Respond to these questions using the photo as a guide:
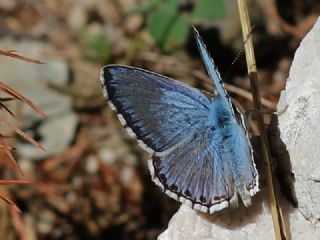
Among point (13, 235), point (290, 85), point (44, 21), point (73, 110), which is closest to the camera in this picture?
point (290, 85)

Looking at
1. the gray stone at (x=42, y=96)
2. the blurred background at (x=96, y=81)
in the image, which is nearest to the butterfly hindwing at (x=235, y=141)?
the blurred background at (x=96, y=81)

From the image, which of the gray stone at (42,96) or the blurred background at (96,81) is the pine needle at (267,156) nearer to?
the blurred background at (96,81)

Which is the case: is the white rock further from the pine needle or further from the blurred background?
the blurred background

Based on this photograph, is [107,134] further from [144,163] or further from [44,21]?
[44,21]

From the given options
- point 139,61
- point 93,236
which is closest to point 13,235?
point 93,236

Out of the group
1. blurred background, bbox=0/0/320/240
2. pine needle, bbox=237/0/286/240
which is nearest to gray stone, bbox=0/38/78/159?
blurred background, bbox=0/0/320/240
